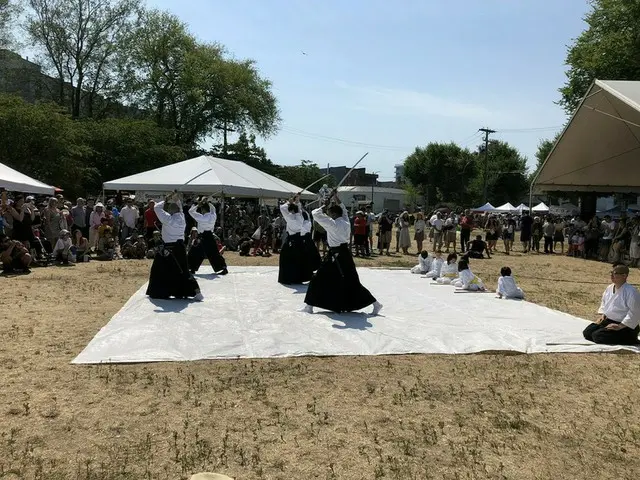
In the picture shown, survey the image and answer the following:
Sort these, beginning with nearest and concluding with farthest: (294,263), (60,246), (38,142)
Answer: (294,263), (60,246), (38,142)

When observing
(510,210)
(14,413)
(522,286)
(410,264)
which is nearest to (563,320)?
(522,286)

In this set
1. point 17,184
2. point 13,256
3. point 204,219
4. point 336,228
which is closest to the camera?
point 336,228

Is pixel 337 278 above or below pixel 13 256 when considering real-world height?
above

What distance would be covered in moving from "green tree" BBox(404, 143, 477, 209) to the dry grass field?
172 ft

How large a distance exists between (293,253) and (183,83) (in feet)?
101

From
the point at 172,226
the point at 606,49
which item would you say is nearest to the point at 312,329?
the point at 172,226

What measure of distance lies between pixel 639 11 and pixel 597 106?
1125cm

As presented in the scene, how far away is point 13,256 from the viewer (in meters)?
11.0

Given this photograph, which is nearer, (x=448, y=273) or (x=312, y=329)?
(x=312, y=329)

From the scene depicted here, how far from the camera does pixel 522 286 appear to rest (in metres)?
11.5

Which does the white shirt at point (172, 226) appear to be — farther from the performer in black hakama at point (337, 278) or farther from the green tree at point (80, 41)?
the green tree at point (80, 41)

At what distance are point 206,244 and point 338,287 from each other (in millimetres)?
4403

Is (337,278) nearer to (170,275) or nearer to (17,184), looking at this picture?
(170,275)

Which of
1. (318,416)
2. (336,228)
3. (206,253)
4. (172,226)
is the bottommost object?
(318,416)
